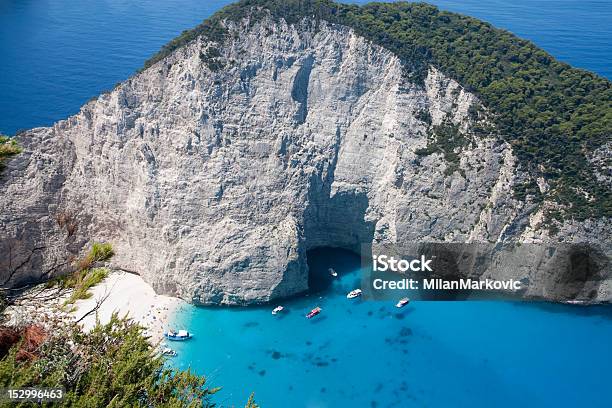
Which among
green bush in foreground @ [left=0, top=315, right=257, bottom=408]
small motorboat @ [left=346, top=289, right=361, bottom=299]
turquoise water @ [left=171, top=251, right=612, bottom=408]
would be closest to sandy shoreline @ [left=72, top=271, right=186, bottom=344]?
turquoise water @ [left=171, top=251, right=612, bottom=408]

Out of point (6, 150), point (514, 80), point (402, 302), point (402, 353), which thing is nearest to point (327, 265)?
point (402, 302)

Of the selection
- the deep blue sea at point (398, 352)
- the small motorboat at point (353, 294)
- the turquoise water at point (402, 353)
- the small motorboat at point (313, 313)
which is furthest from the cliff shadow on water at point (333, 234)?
the small motorboat at point (313, 313)

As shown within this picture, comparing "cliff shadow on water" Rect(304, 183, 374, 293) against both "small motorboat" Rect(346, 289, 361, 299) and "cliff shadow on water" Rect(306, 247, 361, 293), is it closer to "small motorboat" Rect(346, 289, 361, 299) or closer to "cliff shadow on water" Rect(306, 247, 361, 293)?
"cliff shadow on water" Rect(306, 247, 361, 293)

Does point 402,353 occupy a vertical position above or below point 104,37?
below

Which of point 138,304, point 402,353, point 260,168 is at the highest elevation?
point 260,168

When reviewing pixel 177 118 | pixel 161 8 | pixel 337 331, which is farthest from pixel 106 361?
pixel 161 8

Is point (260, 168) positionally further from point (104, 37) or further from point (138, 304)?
point (104, 37)
